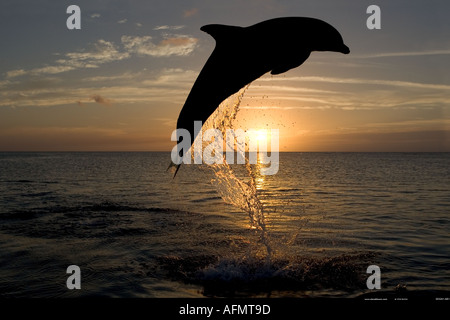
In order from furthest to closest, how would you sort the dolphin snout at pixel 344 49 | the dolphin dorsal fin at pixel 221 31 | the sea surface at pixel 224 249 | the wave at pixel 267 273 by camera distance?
1. the sea surface at pixel 224 249
2. the wave at pixel 267 273
3. the dolphin snout at pixel 344 49
4. the dolphin dorsal fin at pixel 221 31

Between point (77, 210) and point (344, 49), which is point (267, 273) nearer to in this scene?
point (344, 49)

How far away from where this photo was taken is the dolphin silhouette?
6.19 meters

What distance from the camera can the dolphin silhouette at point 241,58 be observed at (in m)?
6.19

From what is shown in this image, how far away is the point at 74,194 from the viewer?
23.4 metres

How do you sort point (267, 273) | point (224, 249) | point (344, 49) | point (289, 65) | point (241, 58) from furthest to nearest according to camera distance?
point (224, 249), point (267, 273), point (344, 49), point (289, 65), point (241, 58)

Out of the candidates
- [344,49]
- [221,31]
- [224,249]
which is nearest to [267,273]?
[224,249]

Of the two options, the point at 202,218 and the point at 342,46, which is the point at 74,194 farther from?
the point at 342,46

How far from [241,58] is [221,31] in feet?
2.30

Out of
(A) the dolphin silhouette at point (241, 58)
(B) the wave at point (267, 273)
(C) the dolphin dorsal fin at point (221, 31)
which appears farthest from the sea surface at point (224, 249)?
(C) the dolphin dorsal fin at point (221, 31)

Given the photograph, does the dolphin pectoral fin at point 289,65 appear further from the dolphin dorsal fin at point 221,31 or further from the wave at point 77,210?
the wave at point 77,210

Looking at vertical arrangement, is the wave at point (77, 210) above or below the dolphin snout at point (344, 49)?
below

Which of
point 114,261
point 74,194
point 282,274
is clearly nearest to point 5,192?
point 74,194

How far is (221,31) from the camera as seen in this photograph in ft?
21.3
